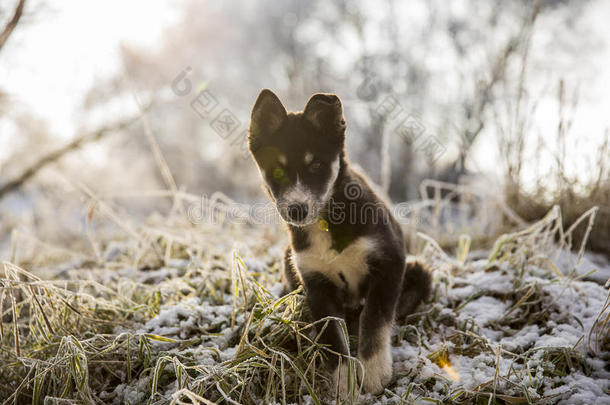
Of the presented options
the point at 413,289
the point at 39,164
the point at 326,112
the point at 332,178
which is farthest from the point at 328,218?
the point at 39,164

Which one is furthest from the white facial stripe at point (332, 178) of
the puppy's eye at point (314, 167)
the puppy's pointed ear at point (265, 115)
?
the puppy's pointed ear at point (265, 115)

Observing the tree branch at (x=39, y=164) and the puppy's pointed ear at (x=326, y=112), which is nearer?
the puppy's pointed ear at (x=326, y=112)

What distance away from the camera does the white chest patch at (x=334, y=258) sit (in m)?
2.71

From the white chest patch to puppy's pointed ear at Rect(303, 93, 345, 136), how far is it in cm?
72

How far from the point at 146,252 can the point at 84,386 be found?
2476 mm

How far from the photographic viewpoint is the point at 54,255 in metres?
6.27

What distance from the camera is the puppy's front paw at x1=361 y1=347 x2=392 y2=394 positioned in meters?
2.44

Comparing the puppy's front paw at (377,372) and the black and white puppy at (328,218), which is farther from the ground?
the black and white puppy at (328,218)

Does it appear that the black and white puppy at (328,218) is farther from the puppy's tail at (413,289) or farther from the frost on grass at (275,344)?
the puppy's tail at (413,289)

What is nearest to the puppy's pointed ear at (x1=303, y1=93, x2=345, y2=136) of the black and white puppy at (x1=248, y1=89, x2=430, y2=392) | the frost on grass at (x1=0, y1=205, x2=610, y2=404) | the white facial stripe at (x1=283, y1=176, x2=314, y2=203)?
the black and white puppy at (x1=248, y1=89, x2=430, y2=392)

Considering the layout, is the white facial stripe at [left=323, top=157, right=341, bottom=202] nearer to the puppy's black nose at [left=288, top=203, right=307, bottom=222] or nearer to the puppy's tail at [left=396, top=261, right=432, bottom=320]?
the puppy's black nose at [left=288, top=203, right=307, bottom=222]

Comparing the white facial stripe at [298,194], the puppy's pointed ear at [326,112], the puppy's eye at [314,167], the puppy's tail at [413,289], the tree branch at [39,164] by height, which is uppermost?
the tree branch at [39,164]

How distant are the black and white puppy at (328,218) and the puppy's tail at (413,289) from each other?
0.38 m

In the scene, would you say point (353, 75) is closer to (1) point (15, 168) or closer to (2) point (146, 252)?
(1) point (15, 168)
